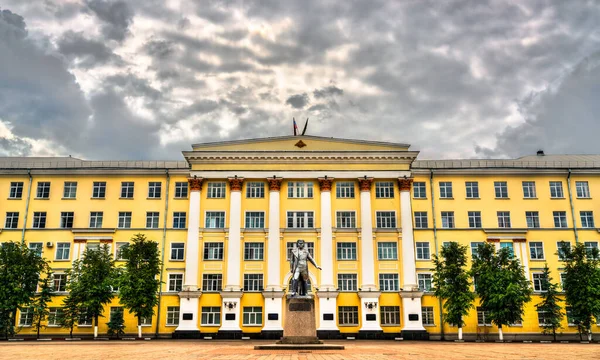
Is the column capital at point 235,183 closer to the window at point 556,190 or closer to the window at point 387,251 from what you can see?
the window at point 387,251

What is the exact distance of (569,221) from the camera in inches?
2226

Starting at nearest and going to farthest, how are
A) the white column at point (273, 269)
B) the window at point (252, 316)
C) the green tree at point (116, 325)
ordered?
the green tree at point (116, 325) → the white column at point (273, 269) → the window at point (252, 316)

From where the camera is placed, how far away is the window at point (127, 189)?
5716 cm

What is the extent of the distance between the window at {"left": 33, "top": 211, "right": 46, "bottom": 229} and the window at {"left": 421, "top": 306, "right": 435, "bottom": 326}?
38819mm

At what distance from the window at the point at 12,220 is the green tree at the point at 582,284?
53.7 metres

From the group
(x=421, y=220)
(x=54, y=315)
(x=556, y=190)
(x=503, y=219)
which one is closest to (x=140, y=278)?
(x=54, y=315)

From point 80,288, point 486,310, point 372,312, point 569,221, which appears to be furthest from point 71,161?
point 569,221

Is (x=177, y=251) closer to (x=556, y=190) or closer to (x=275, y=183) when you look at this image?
(x=275, y=183)

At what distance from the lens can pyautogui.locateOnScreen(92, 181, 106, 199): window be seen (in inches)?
2250

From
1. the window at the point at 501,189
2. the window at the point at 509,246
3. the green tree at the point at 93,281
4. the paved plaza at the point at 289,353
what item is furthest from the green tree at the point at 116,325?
the window at the point at 501,189

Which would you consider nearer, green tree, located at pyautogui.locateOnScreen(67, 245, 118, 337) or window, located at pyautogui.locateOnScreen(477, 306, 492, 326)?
green tree, located at pyautogui.locateOnScreen(67, 245, 118, 337)

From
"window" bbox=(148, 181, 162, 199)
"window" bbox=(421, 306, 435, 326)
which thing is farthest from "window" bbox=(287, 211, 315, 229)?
"window" bbox=(148, 181, 162, 199)

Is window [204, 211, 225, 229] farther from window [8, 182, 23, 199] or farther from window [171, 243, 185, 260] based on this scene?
window [8, 182, 23, 199]

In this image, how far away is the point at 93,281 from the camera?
163 ft
